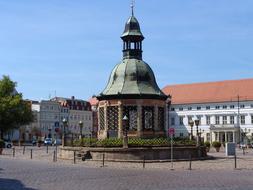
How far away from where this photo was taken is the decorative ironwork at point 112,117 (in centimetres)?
3862

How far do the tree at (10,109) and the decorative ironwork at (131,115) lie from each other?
47601 millimetres

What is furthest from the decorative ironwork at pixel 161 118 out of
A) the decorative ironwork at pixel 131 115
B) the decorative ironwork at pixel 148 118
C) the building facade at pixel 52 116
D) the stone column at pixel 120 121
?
the building facade at pixel 52 116

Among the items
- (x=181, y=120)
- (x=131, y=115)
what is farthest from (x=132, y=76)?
(x=181, y=120)

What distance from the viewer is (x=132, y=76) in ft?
130

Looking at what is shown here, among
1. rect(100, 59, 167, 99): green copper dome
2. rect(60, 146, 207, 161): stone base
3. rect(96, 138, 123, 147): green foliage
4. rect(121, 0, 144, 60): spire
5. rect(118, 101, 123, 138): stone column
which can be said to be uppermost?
rect(121, 0, 144, 60): spire

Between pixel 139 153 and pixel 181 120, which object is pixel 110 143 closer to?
pixel 139 153

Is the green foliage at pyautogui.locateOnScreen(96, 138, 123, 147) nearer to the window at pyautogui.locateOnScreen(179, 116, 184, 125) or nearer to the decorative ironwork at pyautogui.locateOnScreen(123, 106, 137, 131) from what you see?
the decorative ironwork at pyautogui.locateOnScreen(123, 106, 137, 131)

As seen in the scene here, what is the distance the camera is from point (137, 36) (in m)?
40.3

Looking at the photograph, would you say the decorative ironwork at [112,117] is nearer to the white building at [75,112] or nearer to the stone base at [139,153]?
the stone base at [139,153]

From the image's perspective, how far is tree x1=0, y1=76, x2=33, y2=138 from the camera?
272ft

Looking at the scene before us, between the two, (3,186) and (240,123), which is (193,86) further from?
(3,186)

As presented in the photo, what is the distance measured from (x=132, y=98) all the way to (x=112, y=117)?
2243 mm

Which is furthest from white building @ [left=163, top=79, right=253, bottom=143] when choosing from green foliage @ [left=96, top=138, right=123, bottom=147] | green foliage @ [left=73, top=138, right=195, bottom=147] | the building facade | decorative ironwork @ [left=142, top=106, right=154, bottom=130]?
green foliage @ [left=96, top=138, right=123, bottom=147]

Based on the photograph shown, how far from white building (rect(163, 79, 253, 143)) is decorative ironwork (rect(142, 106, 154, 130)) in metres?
58.7
